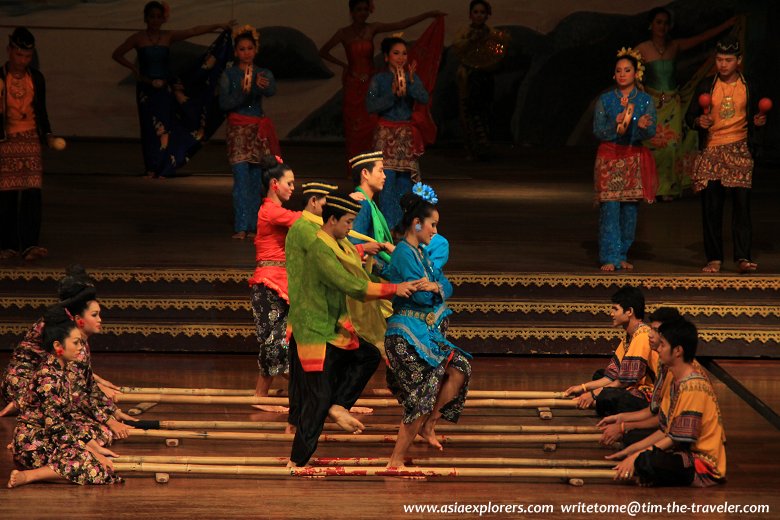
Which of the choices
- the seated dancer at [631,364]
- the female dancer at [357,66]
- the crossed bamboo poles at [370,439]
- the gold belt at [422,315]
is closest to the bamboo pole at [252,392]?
the crossed bamboo poles at [370,439]

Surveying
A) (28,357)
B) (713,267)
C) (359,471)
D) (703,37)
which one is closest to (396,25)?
(703,37)

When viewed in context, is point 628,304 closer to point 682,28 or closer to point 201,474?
point 201,474

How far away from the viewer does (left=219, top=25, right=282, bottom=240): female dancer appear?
30.7ft

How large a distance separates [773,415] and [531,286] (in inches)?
77.2

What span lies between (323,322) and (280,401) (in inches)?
46.7

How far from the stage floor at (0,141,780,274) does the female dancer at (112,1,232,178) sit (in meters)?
0.30

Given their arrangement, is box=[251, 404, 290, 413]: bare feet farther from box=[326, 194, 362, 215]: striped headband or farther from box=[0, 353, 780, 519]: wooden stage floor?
box=[326, 194, 362, 215]: striped headband

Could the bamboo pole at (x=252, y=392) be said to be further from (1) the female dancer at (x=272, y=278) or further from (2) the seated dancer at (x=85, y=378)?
(2) the seated dancer at (x=85, y=378)

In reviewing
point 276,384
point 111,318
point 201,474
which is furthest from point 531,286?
point 201,474

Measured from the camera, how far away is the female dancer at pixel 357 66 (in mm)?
11719

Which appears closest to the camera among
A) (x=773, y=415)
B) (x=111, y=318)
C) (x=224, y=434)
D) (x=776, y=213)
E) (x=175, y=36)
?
(x=224, y=434)

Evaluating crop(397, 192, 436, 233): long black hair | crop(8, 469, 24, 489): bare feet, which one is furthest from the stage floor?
crop(8, 469, 24, 489): bare feet

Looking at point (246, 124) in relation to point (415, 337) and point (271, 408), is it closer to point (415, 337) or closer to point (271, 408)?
point (271, 408)

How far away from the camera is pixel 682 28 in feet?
49.8
